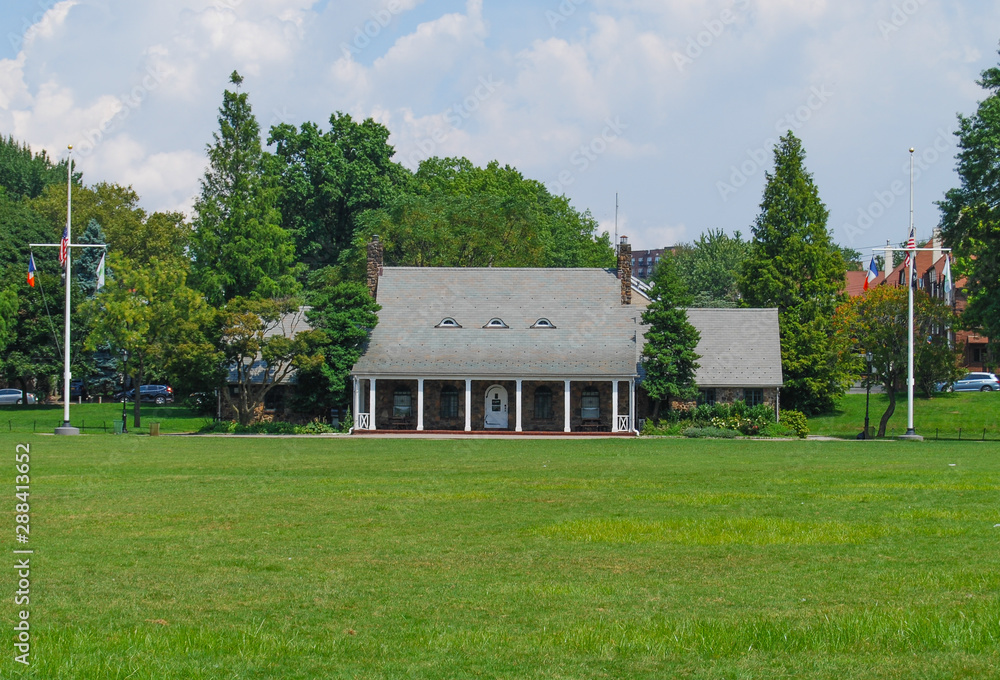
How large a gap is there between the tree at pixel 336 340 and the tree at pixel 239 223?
7907 millimetres

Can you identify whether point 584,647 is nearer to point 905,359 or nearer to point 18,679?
point 18,679

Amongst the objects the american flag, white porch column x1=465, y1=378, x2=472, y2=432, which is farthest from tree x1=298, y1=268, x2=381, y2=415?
the american flag

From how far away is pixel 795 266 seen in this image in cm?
6222

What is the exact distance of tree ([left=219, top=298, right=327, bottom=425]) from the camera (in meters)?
50.0

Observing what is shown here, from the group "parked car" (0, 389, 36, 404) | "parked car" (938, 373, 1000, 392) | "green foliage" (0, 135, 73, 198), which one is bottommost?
"parked car" (0, 389, 36, 404)

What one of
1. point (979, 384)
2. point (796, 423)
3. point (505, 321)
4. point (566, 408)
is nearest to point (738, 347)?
point (796, 423)

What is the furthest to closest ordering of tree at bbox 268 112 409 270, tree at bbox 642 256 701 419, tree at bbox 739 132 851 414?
tree at bbox 268 112 409 270, tree at bbox 739 132 851 414, tree at bbox 642 256 701 419

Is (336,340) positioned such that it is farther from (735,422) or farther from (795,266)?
(795,266)

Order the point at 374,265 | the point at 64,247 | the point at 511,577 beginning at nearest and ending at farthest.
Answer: the point at 511,577 → the point at 64,247 → the point at 374,265

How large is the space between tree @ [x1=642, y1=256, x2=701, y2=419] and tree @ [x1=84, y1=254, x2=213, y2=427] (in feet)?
69.4

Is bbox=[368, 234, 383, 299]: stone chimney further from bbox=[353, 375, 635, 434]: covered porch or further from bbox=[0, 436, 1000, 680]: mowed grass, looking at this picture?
bbox=[0, 436, 1000, 680]: mowed grass

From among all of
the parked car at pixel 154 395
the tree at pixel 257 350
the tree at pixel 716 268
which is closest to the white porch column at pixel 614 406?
the tree at pixel 257 350

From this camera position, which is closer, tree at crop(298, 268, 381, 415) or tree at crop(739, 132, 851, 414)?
tree at crop(298, 268, 381, 415)

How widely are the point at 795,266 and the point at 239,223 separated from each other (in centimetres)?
3175
